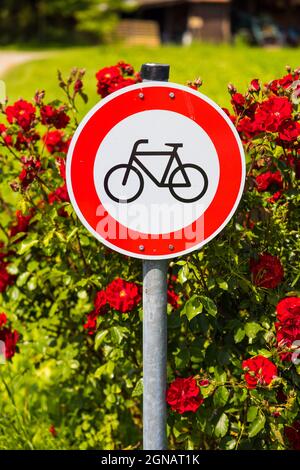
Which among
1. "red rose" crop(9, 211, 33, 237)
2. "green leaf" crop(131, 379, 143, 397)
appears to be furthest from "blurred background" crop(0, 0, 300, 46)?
"green leaf" crop(131, 379, 143, 397)

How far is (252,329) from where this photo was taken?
7.04 feet

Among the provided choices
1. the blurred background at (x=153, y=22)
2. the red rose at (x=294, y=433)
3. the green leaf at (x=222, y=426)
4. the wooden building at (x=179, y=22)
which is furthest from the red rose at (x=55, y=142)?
the wooden building at (x=179, y=22)

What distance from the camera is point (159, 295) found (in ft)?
5.77

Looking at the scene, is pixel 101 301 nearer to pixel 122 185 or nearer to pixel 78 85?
pixel 122 185

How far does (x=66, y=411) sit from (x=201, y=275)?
1132 millimetres

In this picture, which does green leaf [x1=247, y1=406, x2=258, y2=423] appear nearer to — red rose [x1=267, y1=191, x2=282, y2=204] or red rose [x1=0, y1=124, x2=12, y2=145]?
red rose [x1=267, y1=191, x2=282, y2=204]

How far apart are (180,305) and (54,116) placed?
0.82m

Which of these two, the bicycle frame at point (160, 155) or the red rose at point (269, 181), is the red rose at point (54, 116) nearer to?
the red rose at point (269, 181)

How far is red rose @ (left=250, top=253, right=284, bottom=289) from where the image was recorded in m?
2.16

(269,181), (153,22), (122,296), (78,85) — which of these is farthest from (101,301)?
(153,22)

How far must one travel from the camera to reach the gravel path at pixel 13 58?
699 inches

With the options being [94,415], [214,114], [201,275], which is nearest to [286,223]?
[201,275]

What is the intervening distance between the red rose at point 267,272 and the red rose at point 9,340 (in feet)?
3.00

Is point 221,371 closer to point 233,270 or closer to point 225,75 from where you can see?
point 233,270
